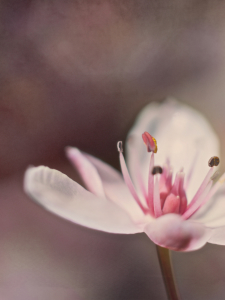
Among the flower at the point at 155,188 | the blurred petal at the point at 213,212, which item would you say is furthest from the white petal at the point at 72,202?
the blurred petal at the point at 213,212

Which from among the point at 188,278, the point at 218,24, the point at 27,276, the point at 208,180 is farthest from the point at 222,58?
the point at 27,276

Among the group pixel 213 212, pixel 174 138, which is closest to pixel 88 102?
pixel 174 138

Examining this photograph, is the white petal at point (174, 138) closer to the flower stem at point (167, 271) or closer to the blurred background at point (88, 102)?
the blurred background at point (88, 102)

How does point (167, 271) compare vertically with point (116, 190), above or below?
below

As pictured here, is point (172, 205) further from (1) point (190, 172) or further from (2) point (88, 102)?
(2) point (88, 102)

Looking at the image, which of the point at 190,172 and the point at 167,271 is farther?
the point at 190,172

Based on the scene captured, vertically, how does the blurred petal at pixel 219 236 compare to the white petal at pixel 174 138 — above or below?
below

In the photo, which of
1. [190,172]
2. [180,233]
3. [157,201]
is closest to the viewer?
[180,233]

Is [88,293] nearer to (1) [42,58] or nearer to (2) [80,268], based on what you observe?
(2) [80,268]
